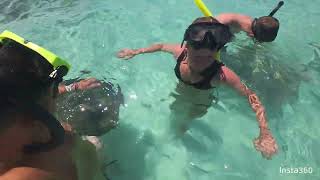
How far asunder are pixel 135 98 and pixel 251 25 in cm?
180

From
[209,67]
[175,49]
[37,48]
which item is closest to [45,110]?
[37,48]

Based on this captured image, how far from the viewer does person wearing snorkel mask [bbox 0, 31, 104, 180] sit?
214 centimetres

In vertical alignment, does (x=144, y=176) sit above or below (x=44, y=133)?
below

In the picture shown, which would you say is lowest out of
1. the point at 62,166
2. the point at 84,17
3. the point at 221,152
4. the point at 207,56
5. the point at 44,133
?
the point at 221,152

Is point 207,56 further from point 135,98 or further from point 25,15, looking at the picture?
point 25,15

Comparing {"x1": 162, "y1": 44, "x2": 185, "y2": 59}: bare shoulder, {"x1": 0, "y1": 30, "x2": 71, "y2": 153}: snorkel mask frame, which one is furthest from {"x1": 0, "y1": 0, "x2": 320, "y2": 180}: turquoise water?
{"x1": 0, "y1": 30, "x2": 71, "y2": 153}: snorkel mask frame

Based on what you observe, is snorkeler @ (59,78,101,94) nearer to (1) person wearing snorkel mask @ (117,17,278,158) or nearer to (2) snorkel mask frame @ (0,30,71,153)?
(1) person wearing snorkel mask @ (117,17,278,158)

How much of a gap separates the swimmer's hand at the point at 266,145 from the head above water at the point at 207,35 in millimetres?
968

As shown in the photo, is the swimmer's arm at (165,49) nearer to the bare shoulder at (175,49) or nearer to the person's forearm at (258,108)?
the bare shoulder at (175,49)

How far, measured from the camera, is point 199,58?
4.30m

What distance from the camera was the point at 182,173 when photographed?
467cm

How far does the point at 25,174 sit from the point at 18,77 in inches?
19.1

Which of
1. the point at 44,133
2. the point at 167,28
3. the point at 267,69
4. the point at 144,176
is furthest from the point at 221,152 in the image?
the point at 44,133

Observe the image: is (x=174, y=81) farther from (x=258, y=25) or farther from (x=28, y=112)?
(x=28, y=112)
